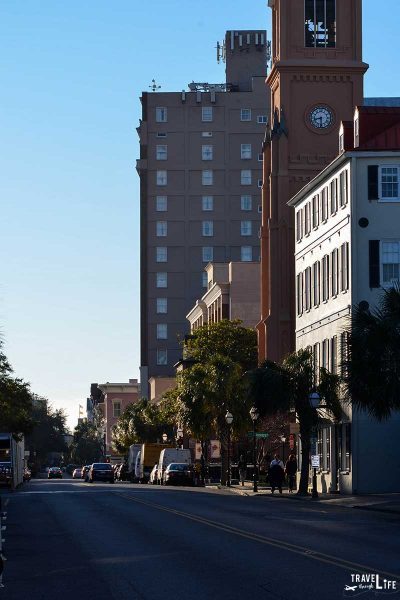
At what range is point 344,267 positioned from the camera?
62.4m

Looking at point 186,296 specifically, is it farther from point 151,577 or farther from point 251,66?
point 151,577

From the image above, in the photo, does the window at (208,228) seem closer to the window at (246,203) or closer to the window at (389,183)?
the window at (246,203)

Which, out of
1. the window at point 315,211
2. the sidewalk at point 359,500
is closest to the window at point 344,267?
the window at point 315,211

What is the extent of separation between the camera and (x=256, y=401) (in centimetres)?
5872

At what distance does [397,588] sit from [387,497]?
37.4 meters

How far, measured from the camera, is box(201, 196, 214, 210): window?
159 m

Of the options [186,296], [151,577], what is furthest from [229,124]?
[151,577]

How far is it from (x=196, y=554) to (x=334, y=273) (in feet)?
138

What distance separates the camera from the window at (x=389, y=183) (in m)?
61.8

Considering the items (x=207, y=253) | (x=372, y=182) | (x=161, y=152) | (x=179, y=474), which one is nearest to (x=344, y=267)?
(x=372, y=182)

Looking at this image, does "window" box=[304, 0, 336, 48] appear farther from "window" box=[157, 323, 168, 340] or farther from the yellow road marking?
"window" box=[157, 323, 168, 340]

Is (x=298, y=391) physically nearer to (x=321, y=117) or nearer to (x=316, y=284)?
(x=316, y=284)

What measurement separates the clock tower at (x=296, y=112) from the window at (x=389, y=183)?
82.4 ft

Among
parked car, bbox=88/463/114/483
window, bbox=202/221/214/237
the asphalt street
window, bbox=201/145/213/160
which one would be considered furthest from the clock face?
window, bbox=201/145/213/160
